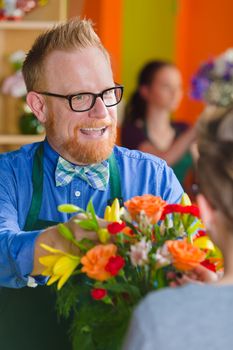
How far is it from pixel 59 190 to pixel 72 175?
0.05 metres

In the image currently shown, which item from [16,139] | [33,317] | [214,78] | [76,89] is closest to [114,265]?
[33,317]

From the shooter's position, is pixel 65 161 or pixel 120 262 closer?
pixel 120 262

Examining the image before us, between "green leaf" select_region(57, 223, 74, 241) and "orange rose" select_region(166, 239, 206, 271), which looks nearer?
"orange rose" select_region(166, 239, 206, 271)

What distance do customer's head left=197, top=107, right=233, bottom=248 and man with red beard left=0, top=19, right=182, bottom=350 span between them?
0.66 metres

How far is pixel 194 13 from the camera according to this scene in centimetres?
673

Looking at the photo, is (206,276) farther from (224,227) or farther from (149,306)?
(149,306)

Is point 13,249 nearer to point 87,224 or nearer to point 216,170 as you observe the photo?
point 87,224

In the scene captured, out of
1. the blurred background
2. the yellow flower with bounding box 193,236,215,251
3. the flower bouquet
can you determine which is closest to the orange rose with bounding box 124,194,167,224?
the flower bouquet

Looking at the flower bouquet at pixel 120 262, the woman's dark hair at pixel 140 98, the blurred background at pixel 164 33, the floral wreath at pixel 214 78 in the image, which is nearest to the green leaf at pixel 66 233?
the flower bouquet at pixel 120 262

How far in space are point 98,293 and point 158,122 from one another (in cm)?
339

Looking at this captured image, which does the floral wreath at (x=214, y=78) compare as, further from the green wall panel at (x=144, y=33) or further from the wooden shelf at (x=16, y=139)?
the green wall panel at (x=144, y=33)

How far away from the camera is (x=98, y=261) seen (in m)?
1.49

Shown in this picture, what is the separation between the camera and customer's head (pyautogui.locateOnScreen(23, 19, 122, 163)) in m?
2.03

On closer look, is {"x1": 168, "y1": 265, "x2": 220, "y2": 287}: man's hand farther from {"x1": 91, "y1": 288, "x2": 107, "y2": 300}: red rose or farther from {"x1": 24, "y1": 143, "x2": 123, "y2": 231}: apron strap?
{"x1": 24, "y1": 143, "x2": 123, "y2": 231}: apron strap
